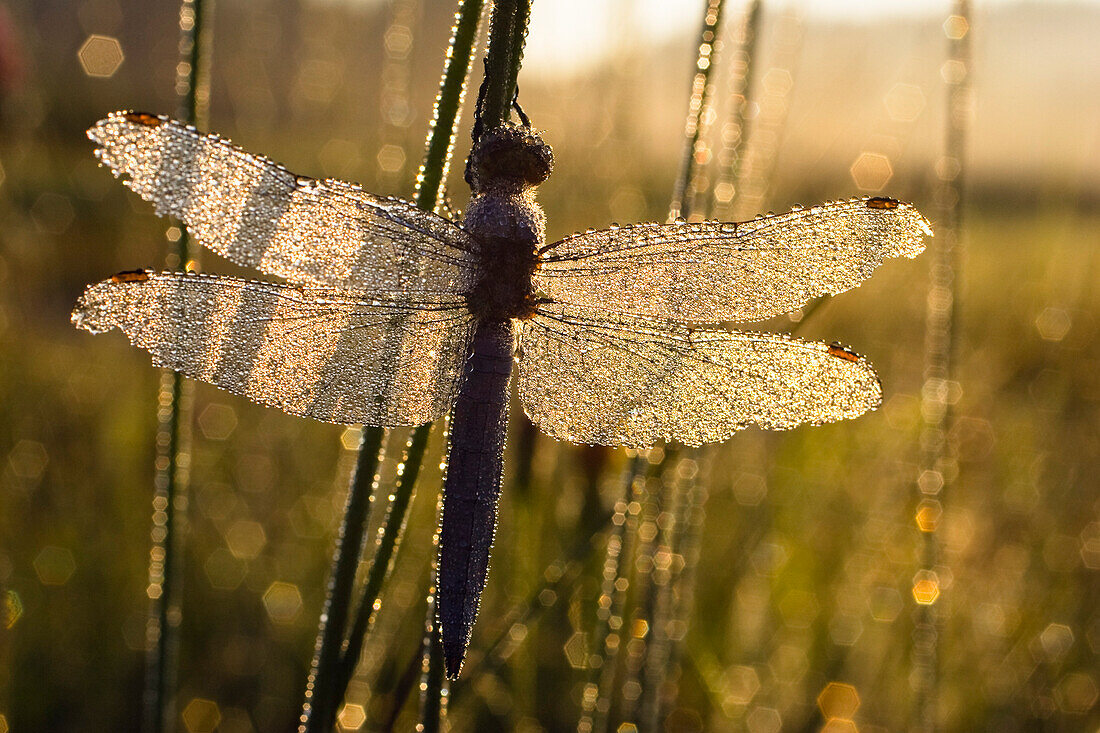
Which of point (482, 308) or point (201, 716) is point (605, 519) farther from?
point (201, 716)

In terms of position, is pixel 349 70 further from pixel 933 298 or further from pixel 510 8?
pixel 510 8

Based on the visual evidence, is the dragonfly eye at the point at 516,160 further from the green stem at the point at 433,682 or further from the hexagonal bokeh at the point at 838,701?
the hexagonal bokeh at the point at 838,701

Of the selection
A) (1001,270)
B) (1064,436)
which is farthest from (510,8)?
(1001,270)

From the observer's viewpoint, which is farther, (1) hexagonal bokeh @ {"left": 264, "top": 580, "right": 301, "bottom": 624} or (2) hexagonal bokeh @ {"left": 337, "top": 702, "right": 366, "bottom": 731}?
(1) hexagonal bokeh @ {"left": 264, "top": 580, "right": 301, "bottom": 624}

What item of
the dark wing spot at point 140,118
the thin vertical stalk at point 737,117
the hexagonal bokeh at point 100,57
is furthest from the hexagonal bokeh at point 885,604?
the hexagonal bokeh at point 100,57

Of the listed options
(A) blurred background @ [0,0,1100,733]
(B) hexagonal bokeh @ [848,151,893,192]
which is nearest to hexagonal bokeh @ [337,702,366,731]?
(A) blurred background @ [0,0,1100,733]

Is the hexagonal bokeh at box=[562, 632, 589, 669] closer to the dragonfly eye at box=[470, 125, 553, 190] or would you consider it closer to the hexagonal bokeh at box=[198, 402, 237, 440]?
the dragonfly eye at box=[470, 125, 553, 190]

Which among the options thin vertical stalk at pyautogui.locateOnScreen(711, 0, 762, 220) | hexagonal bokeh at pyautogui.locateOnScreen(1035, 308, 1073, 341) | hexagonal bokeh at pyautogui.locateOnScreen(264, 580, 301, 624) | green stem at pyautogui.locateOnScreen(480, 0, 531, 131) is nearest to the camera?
green stem at pyautogui.locateOnScreen(480, 0, 531, 131)
